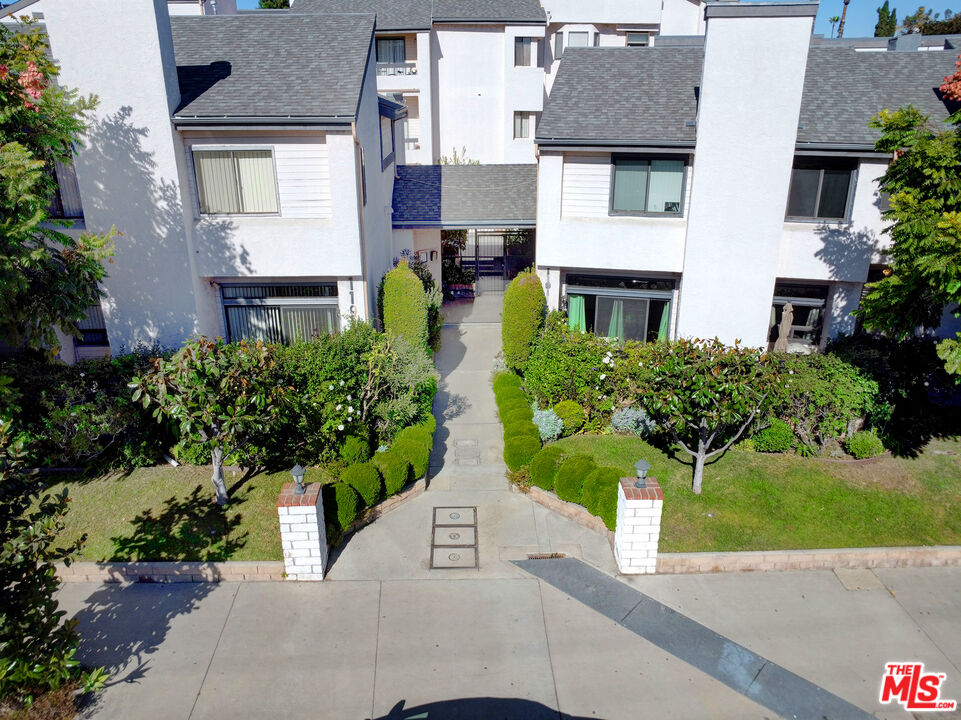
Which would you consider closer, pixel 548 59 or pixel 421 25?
pixel 421 25

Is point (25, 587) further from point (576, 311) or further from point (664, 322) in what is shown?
point (664, 322)

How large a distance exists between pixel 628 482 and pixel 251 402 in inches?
242

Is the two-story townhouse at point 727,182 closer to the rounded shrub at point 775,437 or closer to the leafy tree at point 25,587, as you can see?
the rounded shrub at point 775,437

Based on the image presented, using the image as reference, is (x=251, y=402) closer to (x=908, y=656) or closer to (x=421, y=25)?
(x=908, y=656)

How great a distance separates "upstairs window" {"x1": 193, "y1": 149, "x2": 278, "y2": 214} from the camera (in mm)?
14391

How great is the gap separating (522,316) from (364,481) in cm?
649

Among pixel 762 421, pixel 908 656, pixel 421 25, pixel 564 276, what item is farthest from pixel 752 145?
pixel 421 25

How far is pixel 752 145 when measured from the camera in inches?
573

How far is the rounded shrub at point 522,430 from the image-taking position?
42.3 ft

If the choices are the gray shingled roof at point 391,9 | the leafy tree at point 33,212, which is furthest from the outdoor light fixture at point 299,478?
the gray shingled roof at point 391,9

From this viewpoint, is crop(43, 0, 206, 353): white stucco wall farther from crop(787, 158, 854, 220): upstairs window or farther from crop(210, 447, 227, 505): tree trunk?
crop(787, 158, 854, 220): upstairs window

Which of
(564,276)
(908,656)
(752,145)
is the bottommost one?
(908,656)

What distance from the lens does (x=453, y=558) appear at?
10578 mm

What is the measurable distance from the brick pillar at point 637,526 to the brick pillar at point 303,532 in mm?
4642
